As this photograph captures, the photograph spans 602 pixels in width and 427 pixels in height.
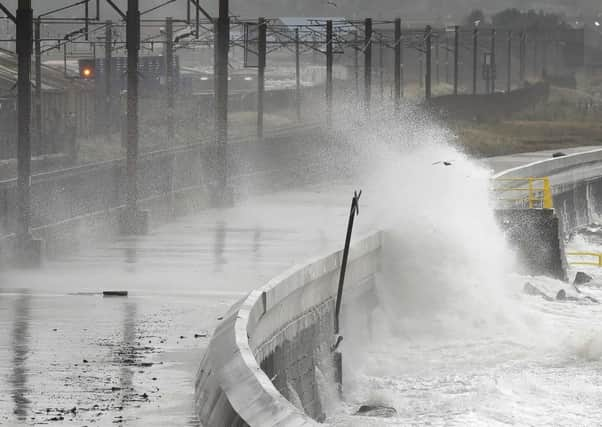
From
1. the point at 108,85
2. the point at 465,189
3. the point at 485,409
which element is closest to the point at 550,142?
the point at 108,85

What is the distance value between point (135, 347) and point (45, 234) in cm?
1015

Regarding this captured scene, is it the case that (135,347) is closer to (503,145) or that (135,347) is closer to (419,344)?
(419,344)

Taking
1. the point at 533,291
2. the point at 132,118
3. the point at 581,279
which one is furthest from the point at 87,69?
the point at 132,118

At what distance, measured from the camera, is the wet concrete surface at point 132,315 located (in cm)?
1281

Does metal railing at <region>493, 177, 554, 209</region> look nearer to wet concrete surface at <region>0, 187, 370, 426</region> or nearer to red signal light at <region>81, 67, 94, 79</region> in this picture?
wet concrete surface at <region>0, 187, 370, 426</region>

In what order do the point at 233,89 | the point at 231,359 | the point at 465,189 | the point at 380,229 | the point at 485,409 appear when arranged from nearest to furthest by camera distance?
the point at 231,359
the point at 485,409
the point at 380,229
the point at 465,189
the point at 233,89

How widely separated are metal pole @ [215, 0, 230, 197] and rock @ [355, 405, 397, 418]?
629 inches

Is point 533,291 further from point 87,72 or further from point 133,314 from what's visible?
point 87,72

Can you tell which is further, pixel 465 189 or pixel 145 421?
pixel 465 189

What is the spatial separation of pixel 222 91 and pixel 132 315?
738 inches

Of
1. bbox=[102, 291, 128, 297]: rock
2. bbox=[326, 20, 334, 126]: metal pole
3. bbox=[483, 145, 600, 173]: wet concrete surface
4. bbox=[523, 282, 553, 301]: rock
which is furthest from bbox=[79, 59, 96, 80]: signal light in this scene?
bbox=[102, 291, 128, 297]: rock

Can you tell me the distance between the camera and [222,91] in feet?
120

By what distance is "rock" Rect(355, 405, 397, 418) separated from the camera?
63.2 feet

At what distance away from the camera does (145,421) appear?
12.0 m
